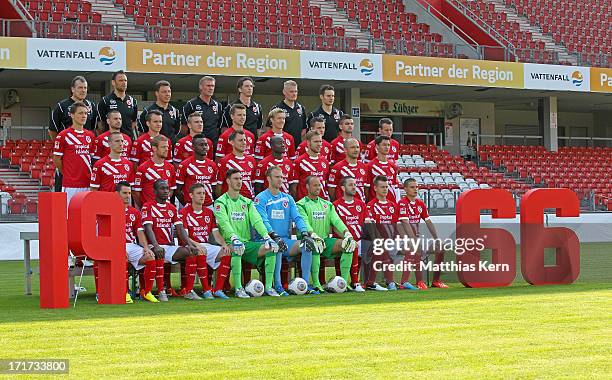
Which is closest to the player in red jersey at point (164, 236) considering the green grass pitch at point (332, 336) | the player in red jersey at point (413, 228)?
the green grass pitch at point (332, 336)

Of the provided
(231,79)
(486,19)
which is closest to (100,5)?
(231,79)

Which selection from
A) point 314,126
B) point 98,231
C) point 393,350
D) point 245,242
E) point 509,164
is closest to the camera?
point 393,350

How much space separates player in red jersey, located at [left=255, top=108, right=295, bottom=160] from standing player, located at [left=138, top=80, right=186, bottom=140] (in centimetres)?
104

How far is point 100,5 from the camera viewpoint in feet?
80.2

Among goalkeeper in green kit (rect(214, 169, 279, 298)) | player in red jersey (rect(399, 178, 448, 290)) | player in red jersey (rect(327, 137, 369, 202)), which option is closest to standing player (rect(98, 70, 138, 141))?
goalkeeper in green kit (rect(214, 169, 279, 298))

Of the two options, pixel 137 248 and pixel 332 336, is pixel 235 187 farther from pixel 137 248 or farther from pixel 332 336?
pixel 332 336

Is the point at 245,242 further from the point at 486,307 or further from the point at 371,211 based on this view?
the point at 486,307

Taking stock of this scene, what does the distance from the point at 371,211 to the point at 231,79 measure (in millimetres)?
13384

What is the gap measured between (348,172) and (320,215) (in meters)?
0.90

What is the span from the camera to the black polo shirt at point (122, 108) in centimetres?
1179

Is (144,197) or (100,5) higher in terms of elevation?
(100,5)

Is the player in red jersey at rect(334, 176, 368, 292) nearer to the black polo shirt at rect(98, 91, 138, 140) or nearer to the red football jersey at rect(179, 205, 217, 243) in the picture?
the red football jersey at rect(179, 205, 217, 243)

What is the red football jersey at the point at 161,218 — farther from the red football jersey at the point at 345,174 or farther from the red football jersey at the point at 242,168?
the red football jersey at the point at 345,174

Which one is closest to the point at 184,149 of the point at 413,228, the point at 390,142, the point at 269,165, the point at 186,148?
the point at 186,148
